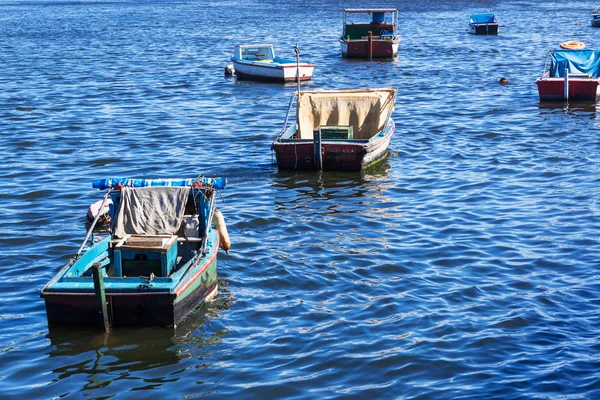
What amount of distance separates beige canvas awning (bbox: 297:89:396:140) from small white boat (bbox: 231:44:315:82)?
1711 cm

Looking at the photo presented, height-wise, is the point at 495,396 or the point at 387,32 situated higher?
the point at 387,32

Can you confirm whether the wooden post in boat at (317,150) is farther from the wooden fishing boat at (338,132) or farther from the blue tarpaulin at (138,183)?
the blue tarpaulin at (138,183)

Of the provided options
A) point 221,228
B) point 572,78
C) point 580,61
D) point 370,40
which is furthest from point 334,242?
point 370,40

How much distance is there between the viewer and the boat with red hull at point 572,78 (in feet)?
122

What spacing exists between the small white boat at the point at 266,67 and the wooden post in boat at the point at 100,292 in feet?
103

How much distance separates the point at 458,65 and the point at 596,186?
27.9 metres

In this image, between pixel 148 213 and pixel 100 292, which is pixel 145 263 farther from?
pixel 100 292

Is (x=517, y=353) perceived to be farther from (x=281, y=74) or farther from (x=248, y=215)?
(x=281, y=74)

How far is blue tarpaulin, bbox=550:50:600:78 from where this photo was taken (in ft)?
123

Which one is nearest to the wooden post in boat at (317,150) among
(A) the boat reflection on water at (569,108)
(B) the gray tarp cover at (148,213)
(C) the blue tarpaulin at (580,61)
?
(B) the gray tarp cover at (148,213)

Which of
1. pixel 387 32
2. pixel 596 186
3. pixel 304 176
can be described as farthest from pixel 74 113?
pixel 387 32

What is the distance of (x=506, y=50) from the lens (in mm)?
58500

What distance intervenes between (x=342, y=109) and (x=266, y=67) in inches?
717

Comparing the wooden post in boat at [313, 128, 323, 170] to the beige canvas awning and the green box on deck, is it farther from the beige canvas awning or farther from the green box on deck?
the beige canvas awning
